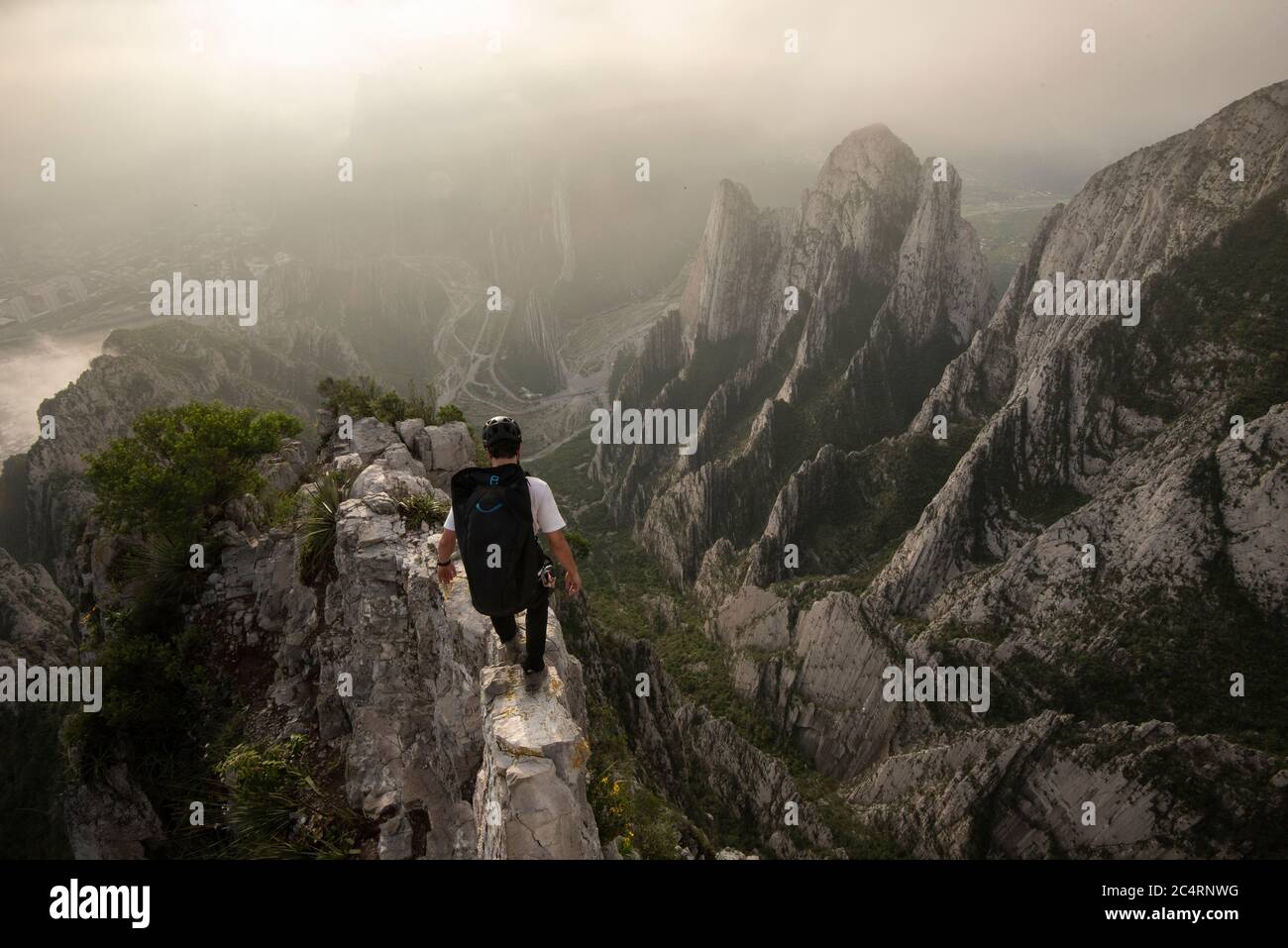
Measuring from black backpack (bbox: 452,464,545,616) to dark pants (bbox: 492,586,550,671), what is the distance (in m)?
0.58

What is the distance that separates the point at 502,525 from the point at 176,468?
19.3m

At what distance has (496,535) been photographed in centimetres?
601

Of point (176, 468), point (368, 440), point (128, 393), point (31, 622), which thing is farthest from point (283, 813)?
point (128, 393)

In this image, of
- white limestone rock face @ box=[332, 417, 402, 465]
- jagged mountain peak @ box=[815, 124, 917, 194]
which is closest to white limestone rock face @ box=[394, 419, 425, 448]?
white limestone rock face @ box=[332, 417, 402, 465]

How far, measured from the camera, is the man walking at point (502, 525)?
6008 millimetres

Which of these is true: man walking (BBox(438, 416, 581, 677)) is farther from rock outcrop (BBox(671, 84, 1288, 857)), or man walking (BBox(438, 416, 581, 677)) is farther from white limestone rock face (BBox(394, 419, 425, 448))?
rock outcrop (BBox(671, 84, 1288, 857))

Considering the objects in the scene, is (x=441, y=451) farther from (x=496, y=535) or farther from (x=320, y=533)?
(x=496, y=535)

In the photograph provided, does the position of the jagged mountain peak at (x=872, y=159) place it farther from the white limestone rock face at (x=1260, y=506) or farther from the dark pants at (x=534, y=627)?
the dark pants at (x=534, y=627)

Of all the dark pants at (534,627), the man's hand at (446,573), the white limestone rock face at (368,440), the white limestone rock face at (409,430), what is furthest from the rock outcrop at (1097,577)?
the man's hand at (446,573)

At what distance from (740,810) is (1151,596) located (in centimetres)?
2938

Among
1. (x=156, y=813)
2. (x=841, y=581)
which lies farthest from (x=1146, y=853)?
(x=156, y=813)

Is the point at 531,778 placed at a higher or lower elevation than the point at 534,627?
lower

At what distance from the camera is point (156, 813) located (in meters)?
14.4
